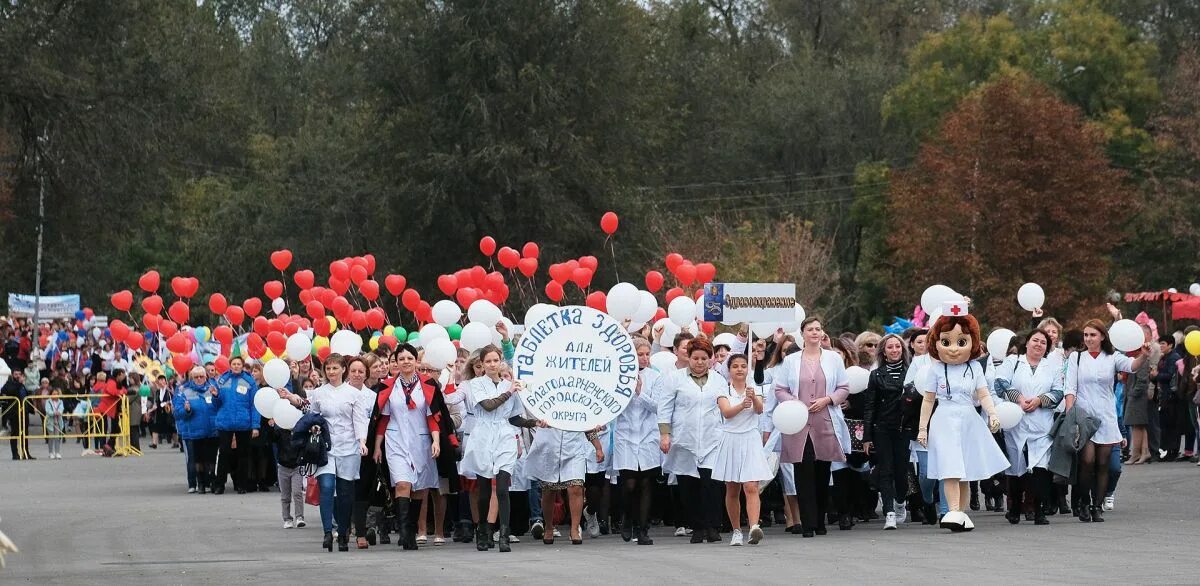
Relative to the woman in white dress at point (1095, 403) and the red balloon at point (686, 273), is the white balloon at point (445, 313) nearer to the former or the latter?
the red balloon at point (686, 273)

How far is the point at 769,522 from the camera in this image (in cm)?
1759

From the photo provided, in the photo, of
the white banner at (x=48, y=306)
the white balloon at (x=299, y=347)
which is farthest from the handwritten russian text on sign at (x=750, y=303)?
the white banner at (x=48, y=306)

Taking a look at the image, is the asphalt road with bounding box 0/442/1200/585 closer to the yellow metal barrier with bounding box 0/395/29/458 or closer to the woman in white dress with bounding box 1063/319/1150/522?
the woman in white dress with bounding box 1063/319/1150/522

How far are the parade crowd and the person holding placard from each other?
16 millimetres

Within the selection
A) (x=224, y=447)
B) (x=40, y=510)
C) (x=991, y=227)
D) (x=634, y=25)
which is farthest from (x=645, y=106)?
(x=40, y=510)

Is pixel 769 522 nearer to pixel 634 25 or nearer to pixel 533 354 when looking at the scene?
pixel 533 354

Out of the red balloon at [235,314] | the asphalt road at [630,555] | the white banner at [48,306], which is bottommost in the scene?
the asphalt road at [630,555]

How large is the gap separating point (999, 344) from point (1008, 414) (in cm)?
157

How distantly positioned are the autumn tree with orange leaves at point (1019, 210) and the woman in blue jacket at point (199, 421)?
92.5ft

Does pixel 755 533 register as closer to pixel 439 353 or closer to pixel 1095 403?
pixel 439 353

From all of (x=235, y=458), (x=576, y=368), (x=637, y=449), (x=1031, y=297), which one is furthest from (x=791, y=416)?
(x=235, y=458)

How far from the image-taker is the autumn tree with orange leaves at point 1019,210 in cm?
5019

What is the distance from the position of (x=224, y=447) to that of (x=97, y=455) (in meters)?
11.5

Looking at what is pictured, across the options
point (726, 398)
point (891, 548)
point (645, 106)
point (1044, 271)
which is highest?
point (645, 106)
